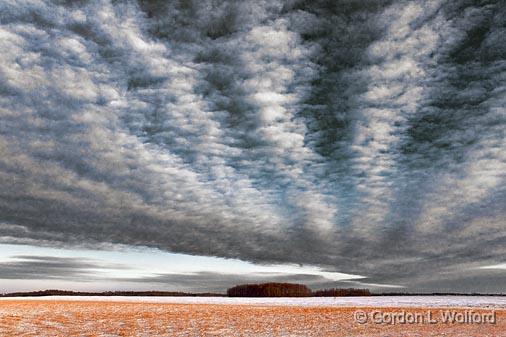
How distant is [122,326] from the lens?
12922 mm

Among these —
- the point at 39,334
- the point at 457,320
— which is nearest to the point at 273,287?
the point at 457,320

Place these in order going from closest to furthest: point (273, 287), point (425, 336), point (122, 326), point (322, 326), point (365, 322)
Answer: point (425, 336), point (122, 326), point (322, 326), point (365, 322), point (273, 287)

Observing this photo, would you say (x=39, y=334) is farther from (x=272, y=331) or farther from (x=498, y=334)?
(x=498, y=334)

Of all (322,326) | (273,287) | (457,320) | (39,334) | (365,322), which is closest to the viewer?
(39,334)

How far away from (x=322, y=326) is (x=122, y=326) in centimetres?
631

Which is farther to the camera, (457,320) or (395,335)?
(457,320)

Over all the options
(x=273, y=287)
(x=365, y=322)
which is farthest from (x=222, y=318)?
(x=273, y=287)

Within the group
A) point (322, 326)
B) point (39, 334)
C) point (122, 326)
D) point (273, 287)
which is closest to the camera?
point (39, 334)

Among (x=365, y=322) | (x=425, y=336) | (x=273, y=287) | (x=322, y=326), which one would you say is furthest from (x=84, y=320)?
(x=273, y=287)

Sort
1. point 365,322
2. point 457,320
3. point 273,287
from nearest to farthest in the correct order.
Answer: point 365,322 → point 457,320 → point 273,287

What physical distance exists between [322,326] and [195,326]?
13.5 feet

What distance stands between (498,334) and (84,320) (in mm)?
12852

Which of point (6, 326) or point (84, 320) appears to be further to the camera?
point (84, 320)

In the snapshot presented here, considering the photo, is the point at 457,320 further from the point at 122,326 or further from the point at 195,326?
the point at 122,326
